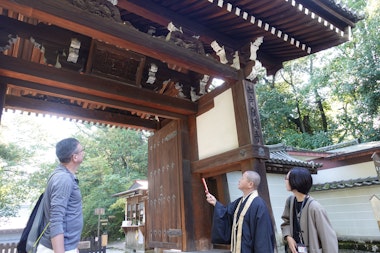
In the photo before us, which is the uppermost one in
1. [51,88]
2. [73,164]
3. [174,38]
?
[174,38]

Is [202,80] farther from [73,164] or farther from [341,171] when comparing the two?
[341,171]

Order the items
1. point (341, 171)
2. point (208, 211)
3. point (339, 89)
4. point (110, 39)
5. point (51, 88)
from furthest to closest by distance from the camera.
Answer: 1. point (339, 89)
2. point (341, 171)
3. point (208, 211)
4. point (51, 88)
5. point (110, 39)

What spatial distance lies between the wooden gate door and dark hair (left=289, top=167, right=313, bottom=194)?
Result: 2.34m

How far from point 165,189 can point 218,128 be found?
1.59 m

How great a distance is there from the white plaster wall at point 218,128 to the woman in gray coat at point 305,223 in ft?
4.67

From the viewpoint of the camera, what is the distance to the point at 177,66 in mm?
4109

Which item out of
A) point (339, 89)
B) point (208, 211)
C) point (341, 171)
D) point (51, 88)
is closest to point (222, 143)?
point (208, 211)

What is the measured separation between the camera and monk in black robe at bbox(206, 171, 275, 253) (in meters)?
2.64

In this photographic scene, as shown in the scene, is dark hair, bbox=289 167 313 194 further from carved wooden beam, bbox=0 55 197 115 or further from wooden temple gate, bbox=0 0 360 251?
carved wooden beam, bbox=0 55 197 115

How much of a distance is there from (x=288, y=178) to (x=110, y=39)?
2.36 metres

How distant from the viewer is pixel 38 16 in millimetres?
2445

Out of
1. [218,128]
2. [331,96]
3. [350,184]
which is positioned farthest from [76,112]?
[331,96]

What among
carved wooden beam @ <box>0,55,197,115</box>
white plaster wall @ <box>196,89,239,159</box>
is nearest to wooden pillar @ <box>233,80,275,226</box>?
white plaster wall @ <box>196,89,239,159</box>

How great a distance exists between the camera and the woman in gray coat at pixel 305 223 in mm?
2252
